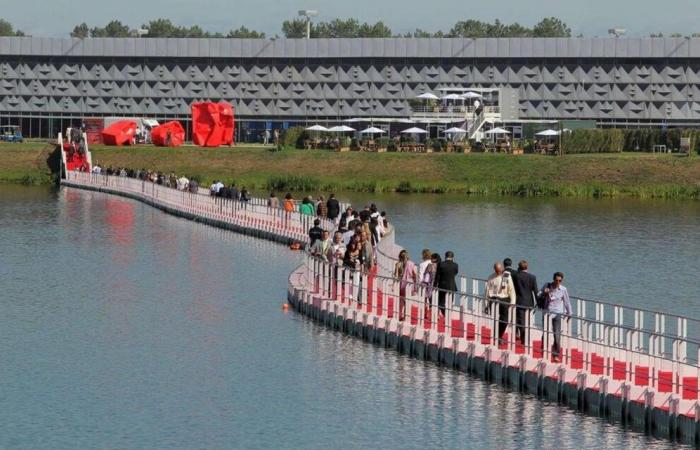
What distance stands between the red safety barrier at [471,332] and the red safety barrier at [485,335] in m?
0.29

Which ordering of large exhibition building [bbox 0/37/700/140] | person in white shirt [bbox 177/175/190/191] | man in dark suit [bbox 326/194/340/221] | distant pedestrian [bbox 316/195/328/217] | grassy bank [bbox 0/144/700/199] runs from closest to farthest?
1. distant pedestrian [bbox 316/195/328/217]
2. man in dark suit [bbox 326/194/340/221]
3. person in white shirt [bbox 177/175/190/191]
4. grassy bank [bbox 0/144/700/199]
5. large exhibition building [bbox 0/37/700/140]

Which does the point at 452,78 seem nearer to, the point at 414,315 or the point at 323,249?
the point at 323,249

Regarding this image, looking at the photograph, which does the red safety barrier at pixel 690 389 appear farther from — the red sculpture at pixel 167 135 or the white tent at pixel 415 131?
the red sculpture at pixel 167 135

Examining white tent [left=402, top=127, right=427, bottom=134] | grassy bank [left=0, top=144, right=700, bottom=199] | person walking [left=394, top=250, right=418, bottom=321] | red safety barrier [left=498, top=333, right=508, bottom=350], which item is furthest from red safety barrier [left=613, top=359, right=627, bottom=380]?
white tent [left=402, top=127, right=427, bottom=134]

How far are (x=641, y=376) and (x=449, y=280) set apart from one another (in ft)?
31.2

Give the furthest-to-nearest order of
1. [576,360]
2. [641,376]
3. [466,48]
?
[466,48]
[576,360]
[641,376]

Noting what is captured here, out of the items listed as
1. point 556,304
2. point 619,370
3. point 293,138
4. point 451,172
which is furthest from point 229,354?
point 293,138

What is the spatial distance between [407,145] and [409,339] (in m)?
109

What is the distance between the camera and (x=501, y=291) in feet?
146

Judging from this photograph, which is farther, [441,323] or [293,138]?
[293,138]

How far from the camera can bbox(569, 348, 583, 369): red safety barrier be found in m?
42.2

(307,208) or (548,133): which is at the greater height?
(548,133)

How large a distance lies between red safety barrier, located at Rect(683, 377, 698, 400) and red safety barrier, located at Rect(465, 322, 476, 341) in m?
9.07

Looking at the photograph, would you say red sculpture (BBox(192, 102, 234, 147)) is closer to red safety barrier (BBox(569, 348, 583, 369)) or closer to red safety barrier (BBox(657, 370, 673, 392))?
red safety barrier (BBox(569, 348, 583, 369))
